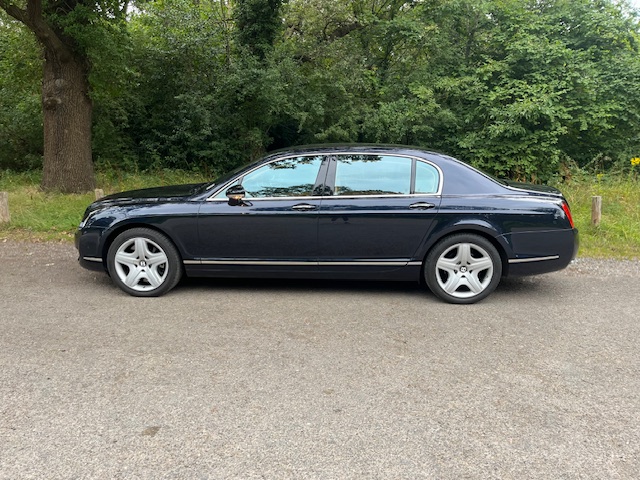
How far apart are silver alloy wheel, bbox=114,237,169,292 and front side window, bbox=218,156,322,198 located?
2.93 feet

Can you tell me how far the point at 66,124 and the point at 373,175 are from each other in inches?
333

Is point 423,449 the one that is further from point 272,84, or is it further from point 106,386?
point 272,84

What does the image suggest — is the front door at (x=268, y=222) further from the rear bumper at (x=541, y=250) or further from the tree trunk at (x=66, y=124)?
the tree trunk at (x=66, y=124)

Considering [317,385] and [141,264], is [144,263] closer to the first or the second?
[141,264]

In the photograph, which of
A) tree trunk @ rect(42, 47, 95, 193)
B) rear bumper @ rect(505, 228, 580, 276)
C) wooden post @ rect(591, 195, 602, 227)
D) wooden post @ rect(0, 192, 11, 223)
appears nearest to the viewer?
rear bumper @ rect(505, 228, 580, 276)

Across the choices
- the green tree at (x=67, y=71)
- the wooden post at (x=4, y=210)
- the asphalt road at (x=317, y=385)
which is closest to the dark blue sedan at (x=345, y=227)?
the asphalt road at (x=317, y=385)

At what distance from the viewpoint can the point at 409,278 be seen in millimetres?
5148

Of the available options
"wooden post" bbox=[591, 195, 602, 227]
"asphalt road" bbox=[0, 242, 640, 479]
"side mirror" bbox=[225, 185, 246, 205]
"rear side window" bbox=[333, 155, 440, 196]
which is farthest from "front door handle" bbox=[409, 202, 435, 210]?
"wooden post" bbox=[591, 195, 602, 227]

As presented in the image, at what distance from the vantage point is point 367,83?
13.8 meters

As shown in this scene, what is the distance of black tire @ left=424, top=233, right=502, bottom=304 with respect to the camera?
4973 mm

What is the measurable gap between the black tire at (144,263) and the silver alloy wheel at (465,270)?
8.81ft

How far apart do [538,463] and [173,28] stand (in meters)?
14.1

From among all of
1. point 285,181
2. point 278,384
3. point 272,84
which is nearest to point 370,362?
point 278,384

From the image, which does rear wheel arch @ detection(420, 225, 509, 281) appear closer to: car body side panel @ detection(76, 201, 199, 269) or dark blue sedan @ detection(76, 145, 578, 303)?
dark blue sedan @ detection(76, 145, 578, 303)
